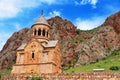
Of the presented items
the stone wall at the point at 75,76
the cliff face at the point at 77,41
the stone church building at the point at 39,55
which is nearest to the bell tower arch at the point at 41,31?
the stone church building at the point at 39,55

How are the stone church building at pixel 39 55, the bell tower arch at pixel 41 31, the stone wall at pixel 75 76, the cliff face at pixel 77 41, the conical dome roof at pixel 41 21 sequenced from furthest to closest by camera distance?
the cliff face at pixel 77 41
the conical dome roof at pixel 41 21
the bell tower arch at pixel 41 31
the stone church building at pixel 39 55
the stone wall at pixel 75 76

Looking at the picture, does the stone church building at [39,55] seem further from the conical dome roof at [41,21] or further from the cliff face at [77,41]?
the cliff face at [77,41]

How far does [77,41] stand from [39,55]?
57109 mm

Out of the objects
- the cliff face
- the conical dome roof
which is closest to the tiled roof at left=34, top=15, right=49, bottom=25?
the conical dome roof

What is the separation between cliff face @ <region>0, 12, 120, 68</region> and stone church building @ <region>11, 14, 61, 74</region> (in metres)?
39.0

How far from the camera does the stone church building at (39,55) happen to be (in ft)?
152

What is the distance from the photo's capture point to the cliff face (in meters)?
93.1

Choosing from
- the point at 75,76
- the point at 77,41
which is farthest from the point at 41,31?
the point at 77,41

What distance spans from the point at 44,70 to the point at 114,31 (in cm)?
6667

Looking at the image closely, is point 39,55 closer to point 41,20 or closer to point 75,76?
point 41,20

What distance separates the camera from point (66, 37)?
352 feet

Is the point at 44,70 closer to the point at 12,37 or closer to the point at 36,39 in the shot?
the point at 36,39

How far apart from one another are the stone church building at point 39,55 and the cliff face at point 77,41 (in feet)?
128

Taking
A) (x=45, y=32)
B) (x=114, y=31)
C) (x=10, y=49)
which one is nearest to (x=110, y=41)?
(x=114, y=31)
